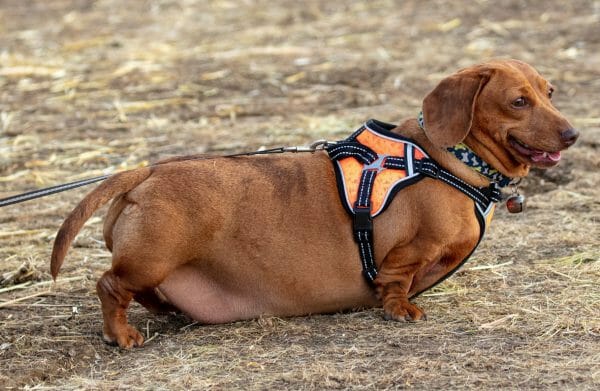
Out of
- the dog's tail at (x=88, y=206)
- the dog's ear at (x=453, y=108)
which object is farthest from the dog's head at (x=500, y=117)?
the dog's tail at (x=88, y=206)

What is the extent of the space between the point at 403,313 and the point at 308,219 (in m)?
0.68

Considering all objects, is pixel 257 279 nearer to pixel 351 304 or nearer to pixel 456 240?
pixel 351 304

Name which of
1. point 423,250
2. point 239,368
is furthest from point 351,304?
point 239,368

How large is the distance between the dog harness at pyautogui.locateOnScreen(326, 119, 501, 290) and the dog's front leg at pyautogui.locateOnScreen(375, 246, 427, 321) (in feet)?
0.25

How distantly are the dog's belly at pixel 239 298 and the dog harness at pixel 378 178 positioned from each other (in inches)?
8.7

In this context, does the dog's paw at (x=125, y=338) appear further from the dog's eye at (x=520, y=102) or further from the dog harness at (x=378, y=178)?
the dog's eye at (x=520, y=102)

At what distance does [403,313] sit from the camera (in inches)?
209

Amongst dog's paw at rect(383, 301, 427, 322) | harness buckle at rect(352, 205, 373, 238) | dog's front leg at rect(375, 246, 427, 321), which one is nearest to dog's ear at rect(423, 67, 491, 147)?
harness buckle at rect(352, 205, 373, 238)

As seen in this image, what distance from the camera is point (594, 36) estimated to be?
42.9ft

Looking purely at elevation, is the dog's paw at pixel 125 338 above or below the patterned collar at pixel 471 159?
below

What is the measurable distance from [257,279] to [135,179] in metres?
0.81

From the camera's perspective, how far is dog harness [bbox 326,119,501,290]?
17.4ft

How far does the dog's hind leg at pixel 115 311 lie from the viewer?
5.19 meters

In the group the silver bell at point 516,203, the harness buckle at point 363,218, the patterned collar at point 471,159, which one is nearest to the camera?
the harness buckle at point 363,218
